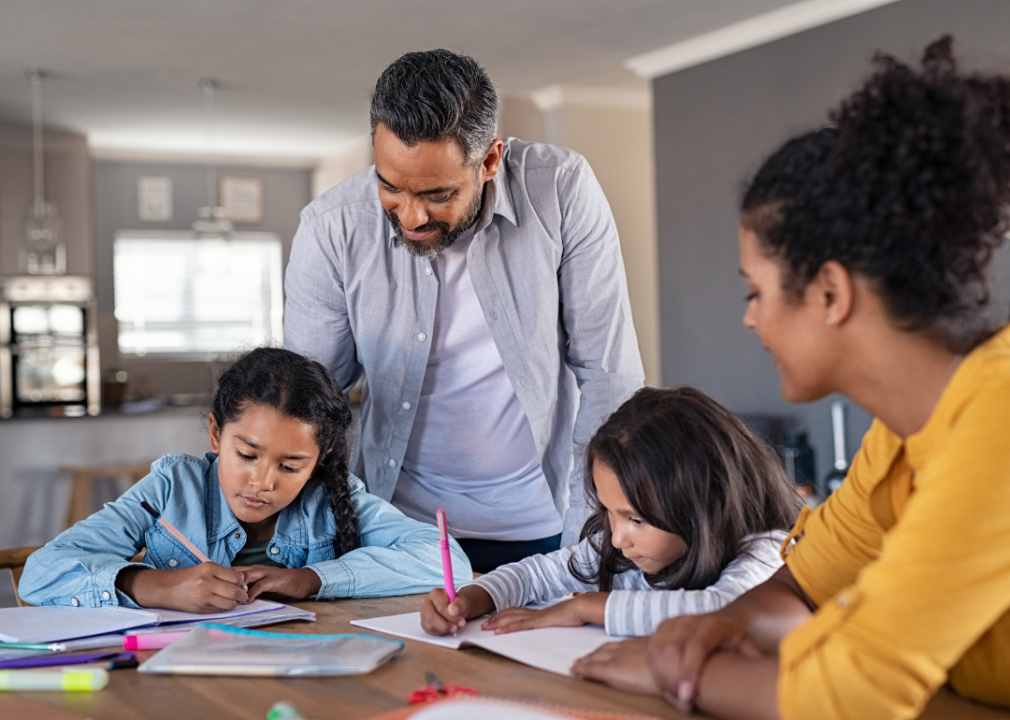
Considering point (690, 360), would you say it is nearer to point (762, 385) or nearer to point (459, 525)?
point (762, 385)

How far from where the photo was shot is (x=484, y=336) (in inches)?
73.7

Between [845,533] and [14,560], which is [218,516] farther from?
[845,533]

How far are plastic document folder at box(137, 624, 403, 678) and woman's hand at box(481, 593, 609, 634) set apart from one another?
0.14m

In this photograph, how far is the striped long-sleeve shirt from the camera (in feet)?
4.01

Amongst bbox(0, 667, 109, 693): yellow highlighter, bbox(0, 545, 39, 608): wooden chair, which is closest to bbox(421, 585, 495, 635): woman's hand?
bbox(0, 667, 109, 693): yellow highlighter

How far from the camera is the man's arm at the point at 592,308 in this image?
6.03ft

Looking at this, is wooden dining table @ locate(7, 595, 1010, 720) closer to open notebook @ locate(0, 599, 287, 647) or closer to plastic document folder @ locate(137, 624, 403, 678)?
plastic document folder @ locate(137, 624, 403, 678)

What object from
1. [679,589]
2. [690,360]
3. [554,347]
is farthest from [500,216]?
[690,360]

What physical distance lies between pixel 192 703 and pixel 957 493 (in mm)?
705

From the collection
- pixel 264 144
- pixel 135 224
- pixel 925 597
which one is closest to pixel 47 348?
pixel 135 224

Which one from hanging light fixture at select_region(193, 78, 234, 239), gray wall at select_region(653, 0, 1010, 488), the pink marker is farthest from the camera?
hanging light fixture at select_region(193, 78, 234, 239)

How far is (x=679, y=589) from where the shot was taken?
133cm

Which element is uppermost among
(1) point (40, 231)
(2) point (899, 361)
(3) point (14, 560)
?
(1) point (40, 231)

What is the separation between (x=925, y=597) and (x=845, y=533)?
1.11 ft
